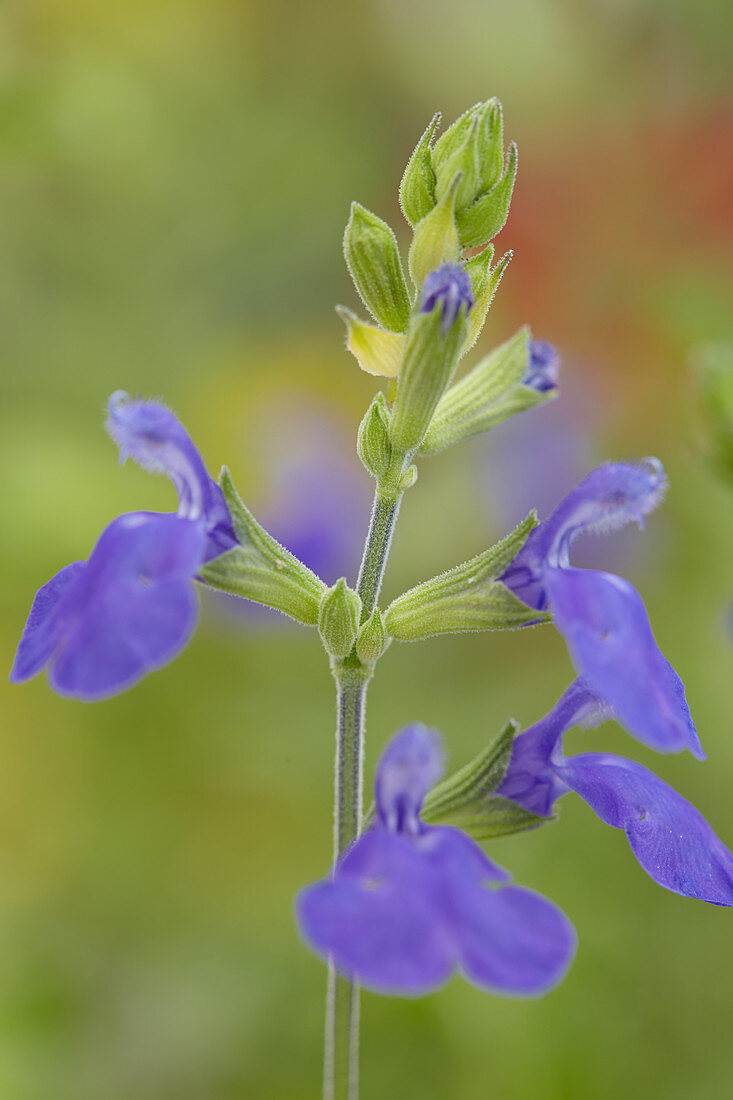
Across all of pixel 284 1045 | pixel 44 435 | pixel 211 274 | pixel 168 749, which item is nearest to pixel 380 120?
pixel 211 274

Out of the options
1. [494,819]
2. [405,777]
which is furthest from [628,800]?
[405,777]

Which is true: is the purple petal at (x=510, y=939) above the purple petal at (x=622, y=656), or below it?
below

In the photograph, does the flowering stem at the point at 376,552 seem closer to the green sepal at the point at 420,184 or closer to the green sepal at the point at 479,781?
the green sepal at the point at 479,781

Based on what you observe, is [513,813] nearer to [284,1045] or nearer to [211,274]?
[284,1045]

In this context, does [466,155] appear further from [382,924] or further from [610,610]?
[382,924]

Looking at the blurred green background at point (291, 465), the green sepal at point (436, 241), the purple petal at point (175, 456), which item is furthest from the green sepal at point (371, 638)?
the blurred green background at point (291, 465)

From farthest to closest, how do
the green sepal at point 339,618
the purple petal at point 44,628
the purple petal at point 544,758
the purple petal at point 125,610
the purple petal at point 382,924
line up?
1. the purple petal at point 544,758
2. the green sepal at point 339,618
3. the purple petal at point 44,628
4. the purple petal at point 125,610
5. the purple petal at point 382,924

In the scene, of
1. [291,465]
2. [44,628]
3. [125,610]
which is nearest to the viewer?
[125,610]

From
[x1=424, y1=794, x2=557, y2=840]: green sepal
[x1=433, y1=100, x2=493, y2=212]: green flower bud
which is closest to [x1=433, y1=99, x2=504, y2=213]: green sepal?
[x1=433, y1=100, x2=493, y2=212]: green flower bud

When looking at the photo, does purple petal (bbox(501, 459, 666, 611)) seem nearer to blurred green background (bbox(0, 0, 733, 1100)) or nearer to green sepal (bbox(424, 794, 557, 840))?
green sepal (bbox(424, 794, 557, 840))
